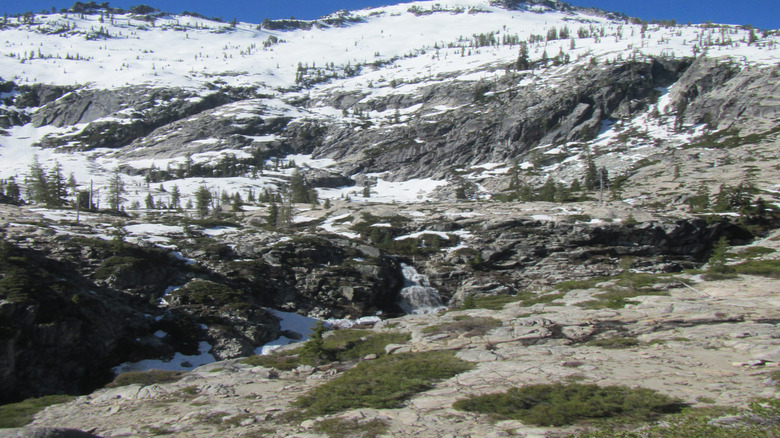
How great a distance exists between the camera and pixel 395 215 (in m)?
77.6

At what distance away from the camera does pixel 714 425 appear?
33.0ft

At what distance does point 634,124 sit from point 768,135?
45.0 metres

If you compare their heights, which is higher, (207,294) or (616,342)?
(616,342)

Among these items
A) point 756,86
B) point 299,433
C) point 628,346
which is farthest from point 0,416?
point 756,86

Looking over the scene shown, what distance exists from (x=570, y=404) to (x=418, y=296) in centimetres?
4089

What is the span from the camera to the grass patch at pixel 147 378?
2033 cm

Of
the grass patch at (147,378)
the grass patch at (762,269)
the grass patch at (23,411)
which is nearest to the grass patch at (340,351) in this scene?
the grass patch at (147,378)

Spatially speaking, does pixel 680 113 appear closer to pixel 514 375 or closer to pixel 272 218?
pixel 272 218

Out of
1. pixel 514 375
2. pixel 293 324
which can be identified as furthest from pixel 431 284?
pixel 514 375

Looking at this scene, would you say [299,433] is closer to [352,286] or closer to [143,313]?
[143,313]

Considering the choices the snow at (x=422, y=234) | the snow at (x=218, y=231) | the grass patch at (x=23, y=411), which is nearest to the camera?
the grass patch at (x=23, y=411)

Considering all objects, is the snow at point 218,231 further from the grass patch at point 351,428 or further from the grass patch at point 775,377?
the grass patch at point 775,377

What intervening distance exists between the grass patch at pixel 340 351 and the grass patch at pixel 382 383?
336 centimetres

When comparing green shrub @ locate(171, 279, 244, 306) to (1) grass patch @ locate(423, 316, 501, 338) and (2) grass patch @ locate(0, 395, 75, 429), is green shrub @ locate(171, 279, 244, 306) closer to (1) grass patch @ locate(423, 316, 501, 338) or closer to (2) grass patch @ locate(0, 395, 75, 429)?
(2) grass patch @ locate(0, 395, 75, 429)
